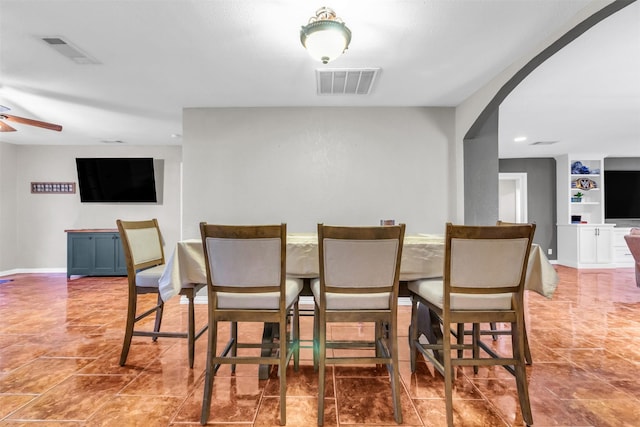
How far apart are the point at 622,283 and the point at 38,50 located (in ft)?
26.3

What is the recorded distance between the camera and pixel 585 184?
6.93m

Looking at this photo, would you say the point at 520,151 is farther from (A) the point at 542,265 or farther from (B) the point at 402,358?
(B) the point at 402,358

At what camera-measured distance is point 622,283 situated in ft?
16.6

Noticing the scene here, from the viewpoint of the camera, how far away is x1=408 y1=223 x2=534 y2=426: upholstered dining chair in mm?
1585

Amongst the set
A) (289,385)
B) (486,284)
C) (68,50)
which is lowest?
(289,385)

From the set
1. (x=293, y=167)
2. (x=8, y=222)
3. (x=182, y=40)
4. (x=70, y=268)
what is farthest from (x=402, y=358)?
(x=8, y=222)

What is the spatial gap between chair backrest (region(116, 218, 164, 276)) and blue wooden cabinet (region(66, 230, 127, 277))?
11.7ft

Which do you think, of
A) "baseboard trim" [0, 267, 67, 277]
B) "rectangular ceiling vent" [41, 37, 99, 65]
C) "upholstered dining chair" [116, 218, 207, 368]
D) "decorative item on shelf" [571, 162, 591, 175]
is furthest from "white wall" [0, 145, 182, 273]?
"decorative item on shelf" [571, 162, 591, 175]

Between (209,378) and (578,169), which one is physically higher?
(578,169)

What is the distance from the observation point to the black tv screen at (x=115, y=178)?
6.01 m

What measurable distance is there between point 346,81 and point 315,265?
2064 millimetres

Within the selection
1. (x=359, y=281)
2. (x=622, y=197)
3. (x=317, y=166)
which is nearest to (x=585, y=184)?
(x=622, y=197)

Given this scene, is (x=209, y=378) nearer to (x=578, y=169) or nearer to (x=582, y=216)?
(x=578, y=169)

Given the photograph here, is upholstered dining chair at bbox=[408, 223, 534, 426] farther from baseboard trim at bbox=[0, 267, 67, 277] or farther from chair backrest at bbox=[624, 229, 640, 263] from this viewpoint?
baseboard trim at bbox=[0, 267, 67, 277]
